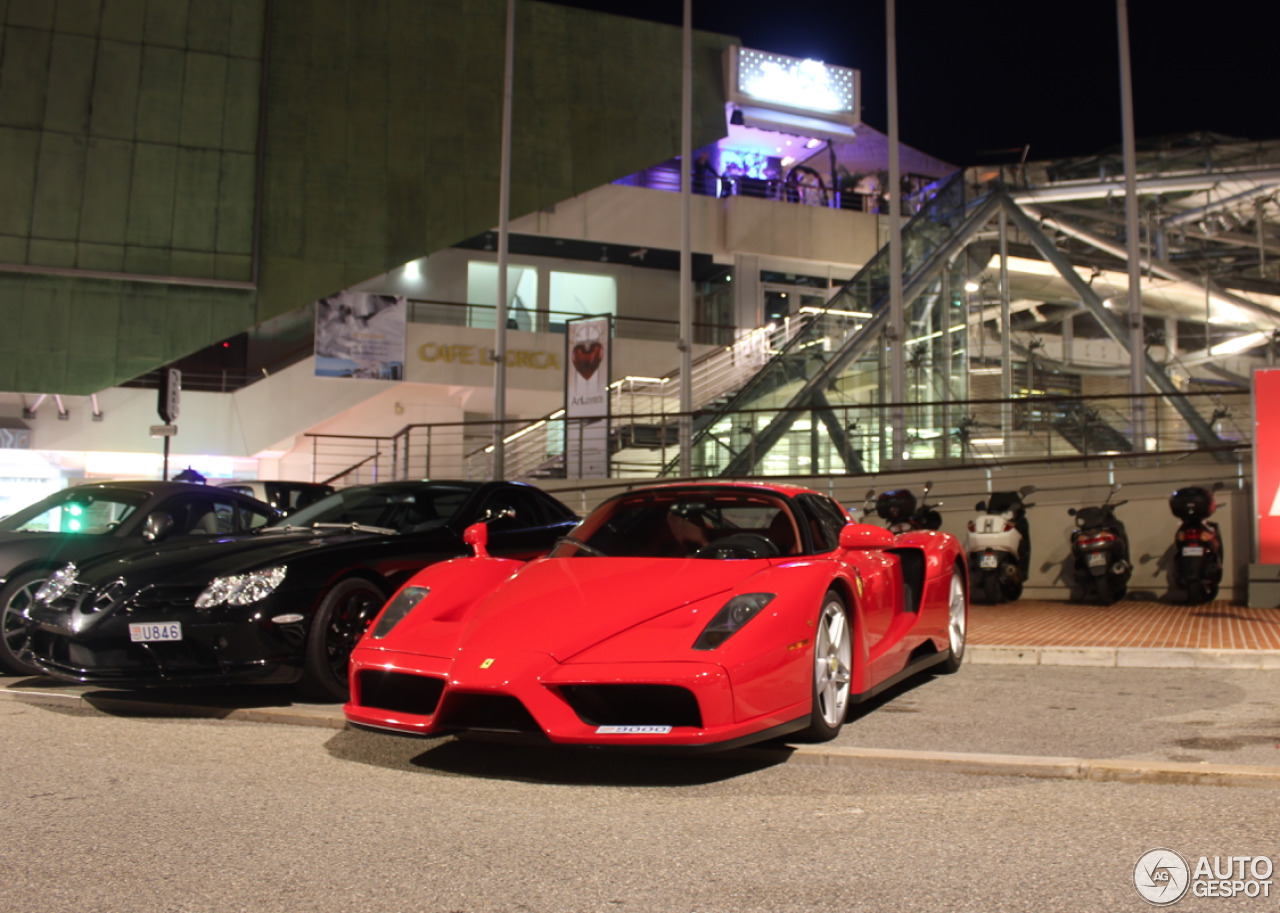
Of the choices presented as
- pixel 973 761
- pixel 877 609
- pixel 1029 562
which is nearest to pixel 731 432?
pixel 1029 562

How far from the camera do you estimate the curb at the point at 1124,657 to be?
A: 744 cm

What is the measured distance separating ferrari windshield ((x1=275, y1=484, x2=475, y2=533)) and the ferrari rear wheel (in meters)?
3.46

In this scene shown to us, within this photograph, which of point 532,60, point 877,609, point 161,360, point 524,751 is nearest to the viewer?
point 524,751

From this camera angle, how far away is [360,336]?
25.7m

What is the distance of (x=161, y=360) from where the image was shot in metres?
24.6

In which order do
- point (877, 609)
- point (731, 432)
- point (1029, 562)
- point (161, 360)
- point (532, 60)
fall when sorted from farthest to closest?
point (532, 60) → point (161, 360) → point (731, 432) → point (1029, 562) → point (877, 609)

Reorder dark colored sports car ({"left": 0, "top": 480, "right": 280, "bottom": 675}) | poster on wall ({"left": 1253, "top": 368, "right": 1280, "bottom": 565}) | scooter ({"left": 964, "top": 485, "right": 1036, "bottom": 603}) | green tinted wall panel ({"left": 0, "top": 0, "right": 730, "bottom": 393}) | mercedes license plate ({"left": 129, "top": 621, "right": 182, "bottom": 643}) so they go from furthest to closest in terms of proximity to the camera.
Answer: green tinted wall panel ({"left": 0, "top": 0, "right": 730, "bottom": 393}) → scooter ({"left": 964, "top": 485, "right": 1036, "bottom": 603}) → poster on wall ({"left": 1253, "top": 368, "right": 1280, "bottom": 565}) → dark colored sports car ({"left": 0, "top": 480, "right": 280, "bottom": 675}) → mercedes license plate ({"left": 129, "top": 621, "right": 182, "bottom": 643})

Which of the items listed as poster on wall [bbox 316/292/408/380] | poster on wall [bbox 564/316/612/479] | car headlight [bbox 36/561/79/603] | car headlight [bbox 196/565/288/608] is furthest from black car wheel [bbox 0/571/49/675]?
poster on wall [bbox 316/292/408/380]

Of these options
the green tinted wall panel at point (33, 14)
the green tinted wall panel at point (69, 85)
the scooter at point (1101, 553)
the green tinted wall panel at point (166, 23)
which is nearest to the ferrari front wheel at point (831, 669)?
the scooter at point (1101, 553)

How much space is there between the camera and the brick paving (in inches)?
322

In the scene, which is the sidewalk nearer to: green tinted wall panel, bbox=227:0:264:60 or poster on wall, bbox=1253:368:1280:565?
poster on wall, bbox=1253:368:1280:565

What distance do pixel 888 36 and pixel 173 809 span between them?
19434 mm

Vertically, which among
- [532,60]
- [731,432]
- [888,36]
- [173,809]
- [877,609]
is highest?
[532,60]

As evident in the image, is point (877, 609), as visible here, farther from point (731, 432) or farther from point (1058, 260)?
point (1058, 260)
